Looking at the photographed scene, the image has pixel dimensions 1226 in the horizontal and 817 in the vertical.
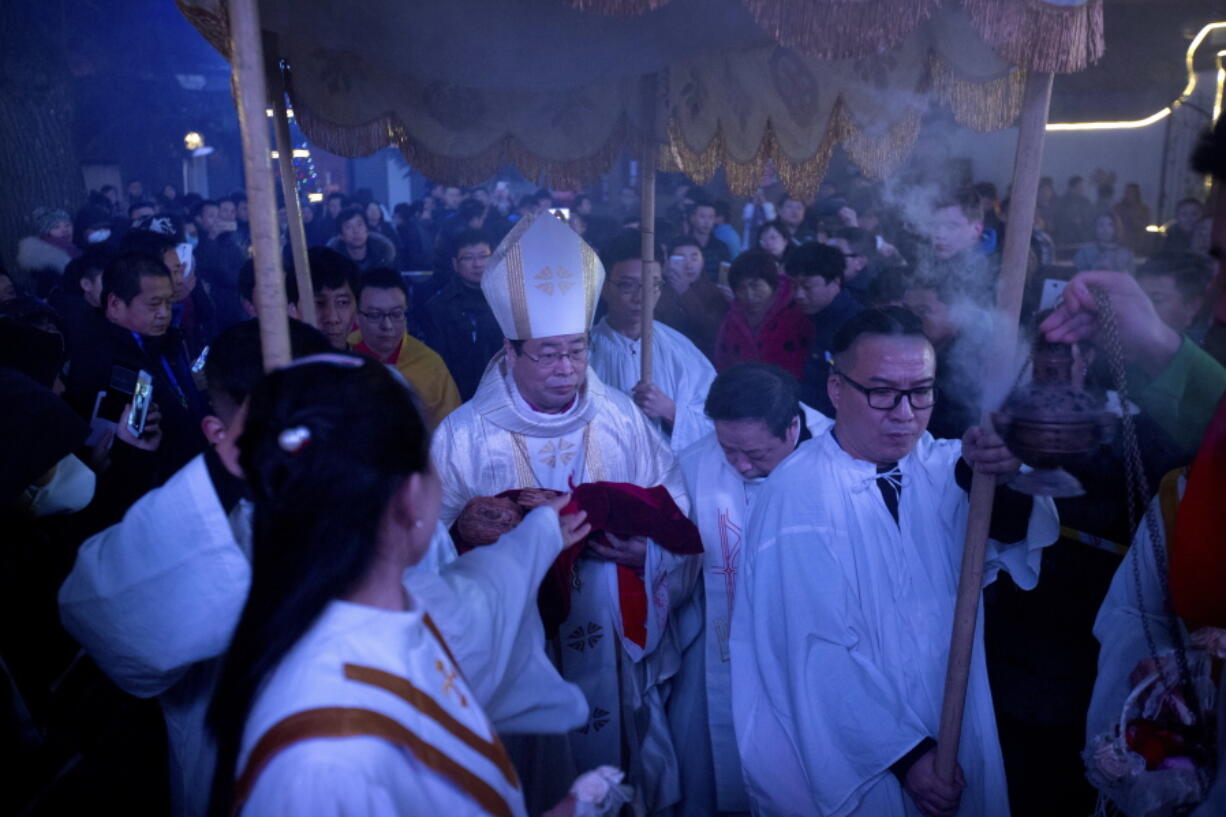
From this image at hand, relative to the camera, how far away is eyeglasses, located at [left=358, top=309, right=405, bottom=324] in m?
5.06

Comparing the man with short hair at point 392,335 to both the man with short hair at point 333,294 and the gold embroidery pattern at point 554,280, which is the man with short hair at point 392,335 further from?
the gold embroidery pattern at point 554,280

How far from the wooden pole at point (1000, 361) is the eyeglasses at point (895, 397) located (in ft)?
1.06

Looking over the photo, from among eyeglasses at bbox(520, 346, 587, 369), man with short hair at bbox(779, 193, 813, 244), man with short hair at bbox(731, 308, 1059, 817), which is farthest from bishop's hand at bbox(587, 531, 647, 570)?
man with short hair at bbox(779, 193, 813, 244)

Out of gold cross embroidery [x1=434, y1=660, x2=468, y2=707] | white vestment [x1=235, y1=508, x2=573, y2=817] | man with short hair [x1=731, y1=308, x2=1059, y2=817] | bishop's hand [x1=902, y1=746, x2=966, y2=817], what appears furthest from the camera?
man with short hair [x1=731, y1=308, x2=1059, y2=817]

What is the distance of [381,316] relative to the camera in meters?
5.06

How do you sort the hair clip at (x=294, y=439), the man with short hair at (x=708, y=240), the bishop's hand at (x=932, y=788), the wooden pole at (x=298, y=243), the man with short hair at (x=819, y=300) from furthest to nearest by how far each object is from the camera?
1. the man with short hair at (x=708, y=240)
2. the man with short hair at (x=819, y=300)
3. the wooden pole at (x=298, y=243)
4. the bishop's hand at (x=932, y=788)
5. the hair clip at (x=294, y=439)

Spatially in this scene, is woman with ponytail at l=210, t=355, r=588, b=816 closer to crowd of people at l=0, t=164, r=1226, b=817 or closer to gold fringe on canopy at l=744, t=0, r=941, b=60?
crowd of people at l=0, t=164, r=1226, b=817

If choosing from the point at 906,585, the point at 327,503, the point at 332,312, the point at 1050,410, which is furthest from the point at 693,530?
the point at 332,312

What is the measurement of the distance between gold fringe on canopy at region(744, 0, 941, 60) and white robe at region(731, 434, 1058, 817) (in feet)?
3.93

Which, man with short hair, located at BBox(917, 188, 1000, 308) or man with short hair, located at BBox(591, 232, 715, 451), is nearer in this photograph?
man with short hair, located at BBox(917, 188, 1000, 308)

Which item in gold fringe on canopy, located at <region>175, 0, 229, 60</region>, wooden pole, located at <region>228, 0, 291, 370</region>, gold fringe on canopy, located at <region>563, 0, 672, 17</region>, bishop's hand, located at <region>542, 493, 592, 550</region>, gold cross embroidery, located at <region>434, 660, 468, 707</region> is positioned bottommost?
bishop's hand, located at <region>542, 493, 592, 550</region>

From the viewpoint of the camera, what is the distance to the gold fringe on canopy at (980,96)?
3520mm

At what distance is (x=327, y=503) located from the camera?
Answer: 4.89ft

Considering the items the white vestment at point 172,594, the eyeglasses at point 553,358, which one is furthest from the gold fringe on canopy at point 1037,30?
the white vestment at point 172,594
